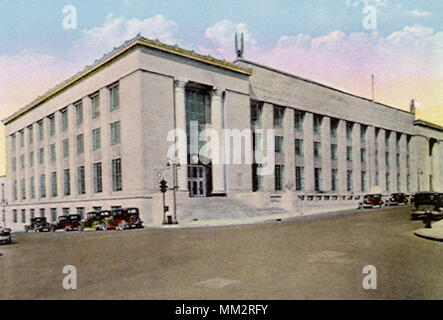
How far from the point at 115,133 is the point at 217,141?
1130 centimetres

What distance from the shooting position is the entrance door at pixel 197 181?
4247cm

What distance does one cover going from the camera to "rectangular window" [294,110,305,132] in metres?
55.6

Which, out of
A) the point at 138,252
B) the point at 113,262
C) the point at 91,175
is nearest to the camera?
the point at 113,262

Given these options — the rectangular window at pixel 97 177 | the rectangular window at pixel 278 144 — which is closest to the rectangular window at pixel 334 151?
the rectangular window at pixel 278 144

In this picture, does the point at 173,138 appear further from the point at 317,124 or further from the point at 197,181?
the point at 317,124

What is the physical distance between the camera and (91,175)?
141 ft

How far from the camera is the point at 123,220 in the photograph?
29766 millimetres

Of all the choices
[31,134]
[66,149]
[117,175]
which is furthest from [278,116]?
[31,134]

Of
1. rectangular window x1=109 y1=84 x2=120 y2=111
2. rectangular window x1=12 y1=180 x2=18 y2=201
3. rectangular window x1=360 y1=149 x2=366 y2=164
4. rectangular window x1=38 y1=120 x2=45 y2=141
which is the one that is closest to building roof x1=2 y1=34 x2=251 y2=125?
rectangular window x1=38 y1=120 x2=45 y2=141

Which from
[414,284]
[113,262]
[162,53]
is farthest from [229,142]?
[414,284]

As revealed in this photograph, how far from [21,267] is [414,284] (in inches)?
456
